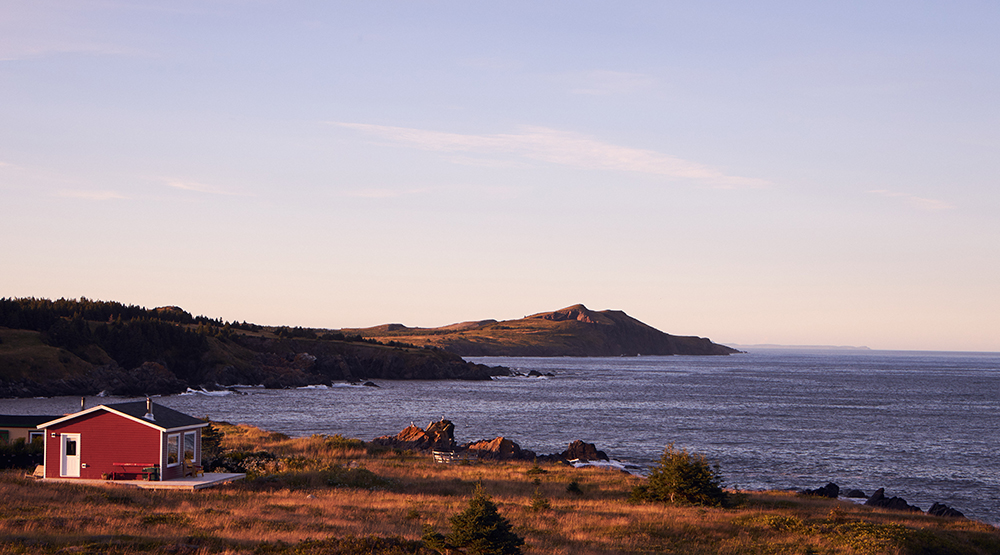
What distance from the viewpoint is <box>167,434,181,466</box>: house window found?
31.9 meters

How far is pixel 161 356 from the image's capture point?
12725 centimetres

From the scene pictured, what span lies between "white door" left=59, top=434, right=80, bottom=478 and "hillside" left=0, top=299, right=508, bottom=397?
75784 mm

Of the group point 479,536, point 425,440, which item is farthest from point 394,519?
point 425,440

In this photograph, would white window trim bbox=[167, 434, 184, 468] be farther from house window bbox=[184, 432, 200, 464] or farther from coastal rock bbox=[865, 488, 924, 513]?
coastal rock bbox=[865, 488, 924, 513]

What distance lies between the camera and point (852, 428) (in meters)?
77.9

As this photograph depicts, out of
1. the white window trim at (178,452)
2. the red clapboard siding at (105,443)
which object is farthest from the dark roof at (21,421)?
the white window trim at (178,452)

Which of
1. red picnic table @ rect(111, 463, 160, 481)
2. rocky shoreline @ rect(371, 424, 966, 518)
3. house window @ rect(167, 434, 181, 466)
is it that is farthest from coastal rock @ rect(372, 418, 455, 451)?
red picnic table @ rect(111, 463, 160, 481)

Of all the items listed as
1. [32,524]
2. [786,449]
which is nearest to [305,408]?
[786,449]

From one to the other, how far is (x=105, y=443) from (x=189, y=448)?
338 cm

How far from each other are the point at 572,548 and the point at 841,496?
2750cm

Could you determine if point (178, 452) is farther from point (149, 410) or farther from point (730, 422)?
point (730, 422)

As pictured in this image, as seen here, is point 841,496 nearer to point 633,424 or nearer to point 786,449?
point 786,449

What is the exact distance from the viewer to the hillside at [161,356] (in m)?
106

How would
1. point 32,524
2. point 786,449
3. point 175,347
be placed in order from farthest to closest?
1. point 175,347
2. point 786,449
3. point 32,524
